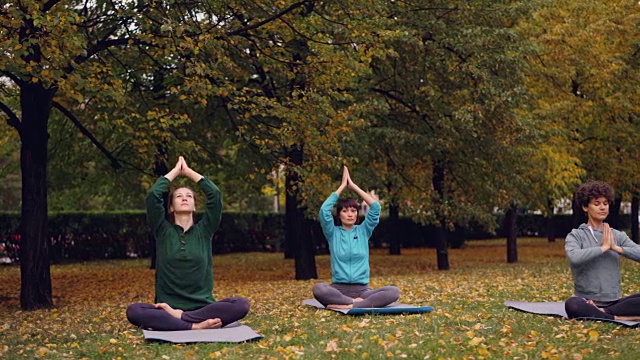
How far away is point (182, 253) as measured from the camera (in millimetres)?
10070

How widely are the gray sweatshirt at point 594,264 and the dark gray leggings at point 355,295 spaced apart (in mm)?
2368

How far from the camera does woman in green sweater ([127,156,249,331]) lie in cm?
1000

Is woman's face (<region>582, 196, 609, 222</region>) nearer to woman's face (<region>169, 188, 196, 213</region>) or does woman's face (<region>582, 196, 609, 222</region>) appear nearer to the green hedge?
woman's face (<region>169, 188, 196, 213</region>)

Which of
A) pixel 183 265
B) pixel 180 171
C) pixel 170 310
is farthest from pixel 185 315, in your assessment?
pixel 180 171

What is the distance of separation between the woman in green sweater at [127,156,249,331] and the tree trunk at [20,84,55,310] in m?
6.09

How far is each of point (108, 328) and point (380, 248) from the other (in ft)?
103

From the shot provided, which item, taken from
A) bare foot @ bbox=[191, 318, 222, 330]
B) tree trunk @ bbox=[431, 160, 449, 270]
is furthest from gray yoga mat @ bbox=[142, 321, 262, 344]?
tree trunk @ bbox=[431, 160, 449, 270]

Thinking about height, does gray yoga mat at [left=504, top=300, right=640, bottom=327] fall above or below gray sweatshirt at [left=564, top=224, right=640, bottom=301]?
below

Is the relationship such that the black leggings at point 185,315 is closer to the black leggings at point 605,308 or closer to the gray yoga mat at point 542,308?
the gray yoga mat at point 542,308

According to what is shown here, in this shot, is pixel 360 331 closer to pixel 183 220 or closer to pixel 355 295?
pixel 183 220

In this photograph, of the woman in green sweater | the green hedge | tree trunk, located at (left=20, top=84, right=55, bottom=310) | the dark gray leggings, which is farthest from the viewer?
the green hedge

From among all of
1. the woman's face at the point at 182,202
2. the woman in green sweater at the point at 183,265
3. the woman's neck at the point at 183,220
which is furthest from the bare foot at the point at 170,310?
the woman's face at the point at 182,202

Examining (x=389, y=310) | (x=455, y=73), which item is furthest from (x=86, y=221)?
(x=389, y=310)

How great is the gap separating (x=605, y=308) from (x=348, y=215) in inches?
141
